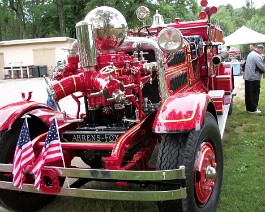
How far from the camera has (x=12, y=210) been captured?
388 cm

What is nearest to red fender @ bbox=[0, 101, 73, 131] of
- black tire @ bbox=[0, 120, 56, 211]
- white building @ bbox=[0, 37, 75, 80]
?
black tire @ bbox=[0, 120, 56, 211]

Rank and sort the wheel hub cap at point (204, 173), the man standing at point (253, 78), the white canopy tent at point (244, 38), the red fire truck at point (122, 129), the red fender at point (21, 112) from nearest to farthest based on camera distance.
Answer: the red fire truck at point (122, 129) → the wheel hub cap at point (204, 173) → the red fender at point (21, 112) → the man standing at point (253, 78) → the white canopy tent at point (244, 38)

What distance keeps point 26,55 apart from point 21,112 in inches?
1169

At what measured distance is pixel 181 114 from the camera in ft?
10.5

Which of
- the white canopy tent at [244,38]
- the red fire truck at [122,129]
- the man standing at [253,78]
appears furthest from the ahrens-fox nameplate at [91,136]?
the white canopy tent at [244,38]

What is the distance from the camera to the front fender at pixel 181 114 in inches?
122

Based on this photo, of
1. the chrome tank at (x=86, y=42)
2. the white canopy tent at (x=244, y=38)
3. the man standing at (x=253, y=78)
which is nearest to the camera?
the chrome tank at (x=86, y=42)

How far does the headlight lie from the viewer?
12.7 ft

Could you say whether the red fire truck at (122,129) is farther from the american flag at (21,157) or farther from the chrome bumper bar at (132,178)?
the american flag at (21,157)

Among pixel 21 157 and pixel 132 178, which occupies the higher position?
pixel 21 157

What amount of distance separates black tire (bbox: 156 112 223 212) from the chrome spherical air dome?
1298 millimetres

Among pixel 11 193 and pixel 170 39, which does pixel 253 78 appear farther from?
pixel 11 193

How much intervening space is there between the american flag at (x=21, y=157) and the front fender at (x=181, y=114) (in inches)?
44.2

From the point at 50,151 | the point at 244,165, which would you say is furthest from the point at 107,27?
the point at 244,165
